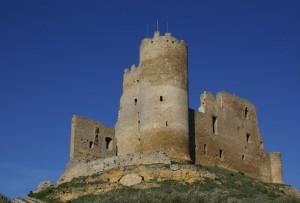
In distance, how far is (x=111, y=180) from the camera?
3516cm

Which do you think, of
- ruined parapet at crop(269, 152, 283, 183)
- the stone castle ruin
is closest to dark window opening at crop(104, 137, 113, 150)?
the stone castle ruin

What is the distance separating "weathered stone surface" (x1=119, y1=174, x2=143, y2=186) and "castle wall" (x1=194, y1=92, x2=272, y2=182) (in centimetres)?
764

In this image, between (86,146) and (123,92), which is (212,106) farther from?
(86,146)

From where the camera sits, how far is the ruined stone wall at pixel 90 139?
42.0m

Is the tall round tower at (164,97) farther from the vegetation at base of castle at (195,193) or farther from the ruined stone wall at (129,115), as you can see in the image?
the vegetation at base of castle at (195,193)

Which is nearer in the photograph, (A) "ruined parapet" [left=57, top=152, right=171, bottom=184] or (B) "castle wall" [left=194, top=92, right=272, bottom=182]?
(A) "ruined parapet" [left=57, top=152, right=171, bottom=184]

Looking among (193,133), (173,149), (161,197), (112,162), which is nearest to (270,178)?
(193,133)

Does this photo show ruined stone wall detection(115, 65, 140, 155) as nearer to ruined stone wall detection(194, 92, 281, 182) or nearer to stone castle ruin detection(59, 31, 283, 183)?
stone castle ruin detection(59, 31, 283, 183)

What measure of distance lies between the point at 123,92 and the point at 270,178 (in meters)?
13.3

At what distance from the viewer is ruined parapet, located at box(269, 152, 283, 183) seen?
48.2m

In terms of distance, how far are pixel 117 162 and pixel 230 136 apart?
11.1 metres

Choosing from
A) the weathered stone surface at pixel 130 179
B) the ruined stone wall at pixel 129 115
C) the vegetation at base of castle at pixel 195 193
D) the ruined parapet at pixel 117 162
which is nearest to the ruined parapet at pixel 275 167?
the vegetation at base of castle at pixel 195 193

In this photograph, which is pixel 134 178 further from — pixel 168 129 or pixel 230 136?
pixel 230 136

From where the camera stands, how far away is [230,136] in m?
44.9
